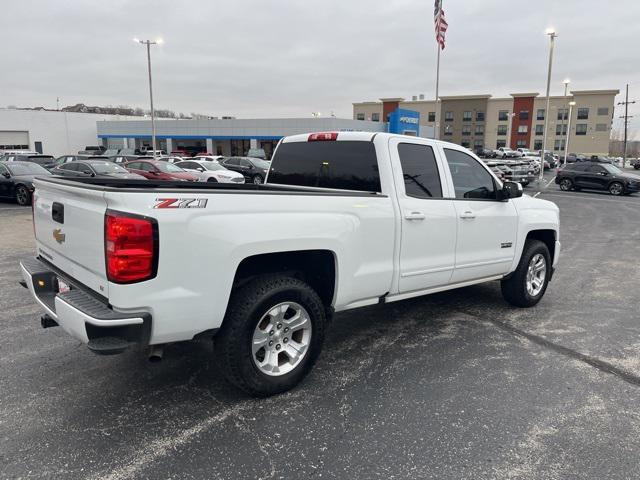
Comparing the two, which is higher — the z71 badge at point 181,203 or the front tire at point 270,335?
the z71 badge at point 181,203

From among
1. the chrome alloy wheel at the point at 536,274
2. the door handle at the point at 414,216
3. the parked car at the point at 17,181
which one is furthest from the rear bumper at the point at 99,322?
the parked car at the point at 17,181

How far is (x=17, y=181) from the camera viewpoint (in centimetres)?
1619

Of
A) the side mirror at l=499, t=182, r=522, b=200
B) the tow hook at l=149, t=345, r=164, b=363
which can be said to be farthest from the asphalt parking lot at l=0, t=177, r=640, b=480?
the side mirror at l=499, t=182, r=522, b=200

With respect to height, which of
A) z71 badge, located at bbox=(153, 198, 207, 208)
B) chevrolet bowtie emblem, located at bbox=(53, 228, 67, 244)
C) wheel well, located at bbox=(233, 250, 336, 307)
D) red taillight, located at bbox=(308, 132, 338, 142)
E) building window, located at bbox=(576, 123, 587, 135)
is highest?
building window, located at bbox=(576, 123, 587, 135)

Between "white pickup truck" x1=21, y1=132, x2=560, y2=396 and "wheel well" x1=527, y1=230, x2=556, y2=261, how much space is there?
0.75 meters

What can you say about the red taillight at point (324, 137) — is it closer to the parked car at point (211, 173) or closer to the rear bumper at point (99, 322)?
the rear bumper at point (99, 322)

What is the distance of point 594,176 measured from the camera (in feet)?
81.4

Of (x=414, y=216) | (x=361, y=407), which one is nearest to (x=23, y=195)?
(x=414, y=216)

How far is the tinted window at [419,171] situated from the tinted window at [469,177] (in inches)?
11.8

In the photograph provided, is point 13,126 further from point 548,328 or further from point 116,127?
point 548,328

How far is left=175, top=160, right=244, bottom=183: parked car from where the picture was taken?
2278 cm

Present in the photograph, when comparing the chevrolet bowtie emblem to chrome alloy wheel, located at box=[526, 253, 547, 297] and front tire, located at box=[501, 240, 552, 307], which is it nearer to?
front tire, located at box=[501, 240, 552, 307]

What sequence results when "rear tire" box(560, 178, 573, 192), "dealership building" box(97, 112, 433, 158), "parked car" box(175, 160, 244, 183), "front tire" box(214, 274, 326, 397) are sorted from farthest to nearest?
"dealership building" box(97, 112, 433, 158) < "rear tire" box(560, 178, 573, 192) < "parked car" box(175, 160, 244, 183) < "front tire" box(214, 274, 326, 397)

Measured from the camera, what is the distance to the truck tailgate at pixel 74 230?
293cm
